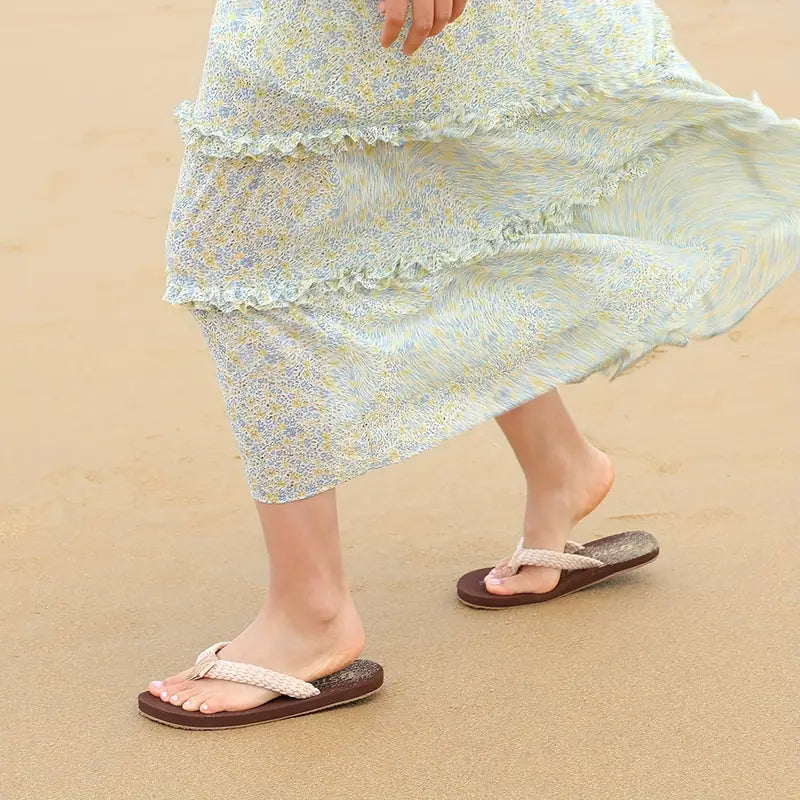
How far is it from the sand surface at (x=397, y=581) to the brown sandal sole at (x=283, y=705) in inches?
0.7

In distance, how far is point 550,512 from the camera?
6.25 ft

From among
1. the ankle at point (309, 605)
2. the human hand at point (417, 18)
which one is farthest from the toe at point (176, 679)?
the human hand at point (417, 18)

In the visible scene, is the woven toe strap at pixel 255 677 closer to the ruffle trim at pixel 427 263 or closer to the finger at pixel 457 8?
the ruffle trim at pixel 427 263

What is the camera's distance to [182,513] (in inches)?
88.5

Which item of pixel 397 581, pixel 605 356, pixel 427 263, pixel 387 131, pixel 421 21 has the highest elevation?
pixel 421 21

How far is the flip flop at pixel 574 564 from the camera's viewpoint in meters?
1.88

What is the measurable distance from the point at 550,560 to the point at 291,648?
0.44m

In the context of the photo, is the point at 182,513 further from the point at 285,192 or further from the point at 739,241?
the point at 739,241

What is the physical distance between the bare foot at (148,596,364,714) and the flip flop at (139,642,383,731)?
0.03 ft

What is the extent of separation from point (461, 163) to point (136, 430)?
126 centimetres

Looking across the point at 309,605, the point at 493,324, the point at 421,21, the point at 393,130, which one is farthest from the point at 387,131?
the point at 309,605

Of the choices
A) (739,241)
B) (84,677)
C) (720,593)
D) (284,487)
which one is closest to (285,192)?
(284,487)

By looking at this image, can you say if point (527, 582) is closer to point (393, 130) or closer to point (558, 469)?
point (558, 469)

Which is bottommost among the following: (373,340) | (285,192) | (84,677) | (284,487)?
(84,677)
